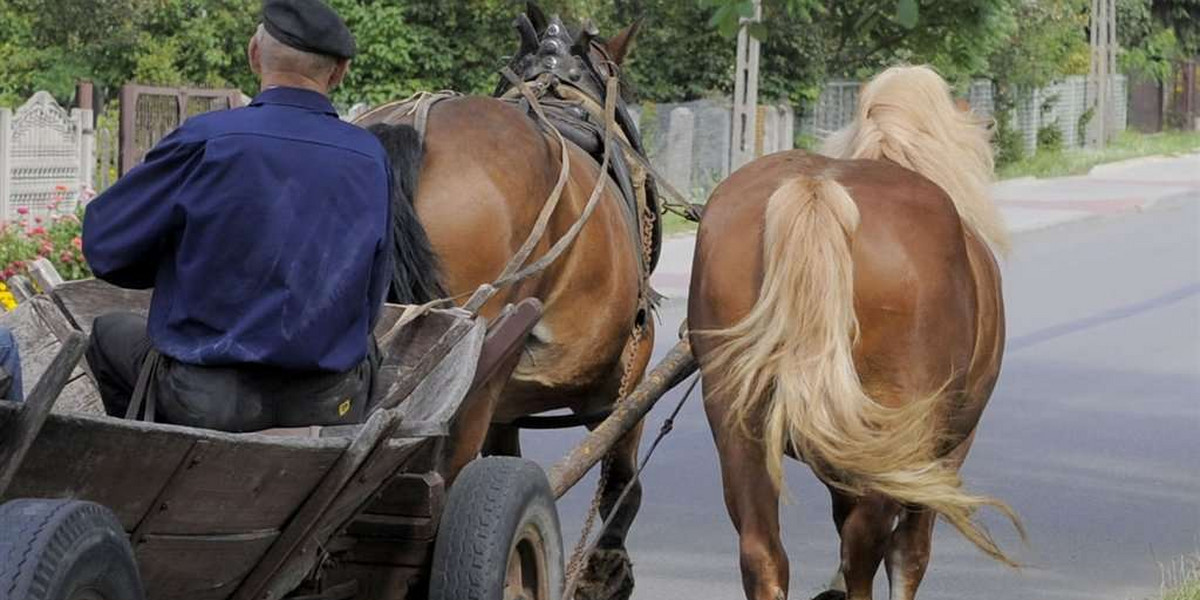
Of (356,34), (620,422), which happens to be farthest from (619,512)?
(356,34)

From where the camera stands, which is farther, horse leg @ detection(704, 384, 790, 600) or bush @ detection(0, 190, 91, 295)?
bush @ detection(0, 190, 91, 295)

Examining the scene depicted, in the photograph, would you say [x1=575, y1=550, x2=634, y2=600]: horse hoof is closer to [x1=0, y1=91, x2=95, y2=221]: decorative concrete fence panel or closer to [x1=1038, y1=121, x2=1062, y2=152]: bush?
[x1=0, y1=91, x2=95, y2=221]: decorative concrete fence panel

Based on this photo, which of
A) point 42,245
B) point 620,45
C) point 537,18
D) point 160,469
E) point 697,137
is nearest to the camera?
point 160,469

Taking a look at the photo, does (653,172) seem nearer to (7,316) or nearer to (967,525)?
(967,525)

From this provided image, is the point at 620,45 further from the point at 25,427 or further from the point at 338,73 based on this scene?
the point at 25,427

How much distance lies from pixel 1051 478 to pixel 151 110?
9.82m

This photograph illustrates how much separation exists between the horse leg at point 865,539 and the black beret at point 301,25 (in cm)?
197

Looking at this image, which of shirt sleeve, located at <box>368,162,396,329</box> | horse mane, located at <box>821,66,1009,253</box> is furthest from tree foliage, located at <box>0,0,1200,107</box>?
shirt sleeve, located at <box>368,162,396,329</box>

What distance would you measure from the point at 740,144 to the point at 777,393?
642 inches

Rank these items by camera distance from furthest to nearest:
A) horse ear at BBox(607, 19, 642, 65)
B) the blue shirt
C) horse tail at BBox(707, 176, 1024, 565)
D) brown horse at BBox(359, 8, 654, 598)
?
horse ear at BBox(607, 19, 642, 65) < brown horse at BBox(359, 8, 654, 598) < horse tail at BBox(707, 176, 1024, 565) < the blue shirt

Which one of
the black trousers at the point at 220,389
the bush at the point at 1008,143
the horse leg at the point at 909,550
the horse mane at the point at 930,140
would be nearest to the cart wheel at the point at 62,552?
the black trousers at the point at 220,389

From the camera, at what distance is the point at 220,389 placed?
386 centimetres

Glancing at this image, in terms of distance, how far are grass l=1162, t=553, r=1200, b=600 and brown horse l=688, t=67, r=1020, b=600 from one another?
1.35 metres

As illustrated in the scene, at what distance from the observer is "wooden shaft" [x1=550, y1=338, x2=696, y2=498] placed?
5.37 metres
